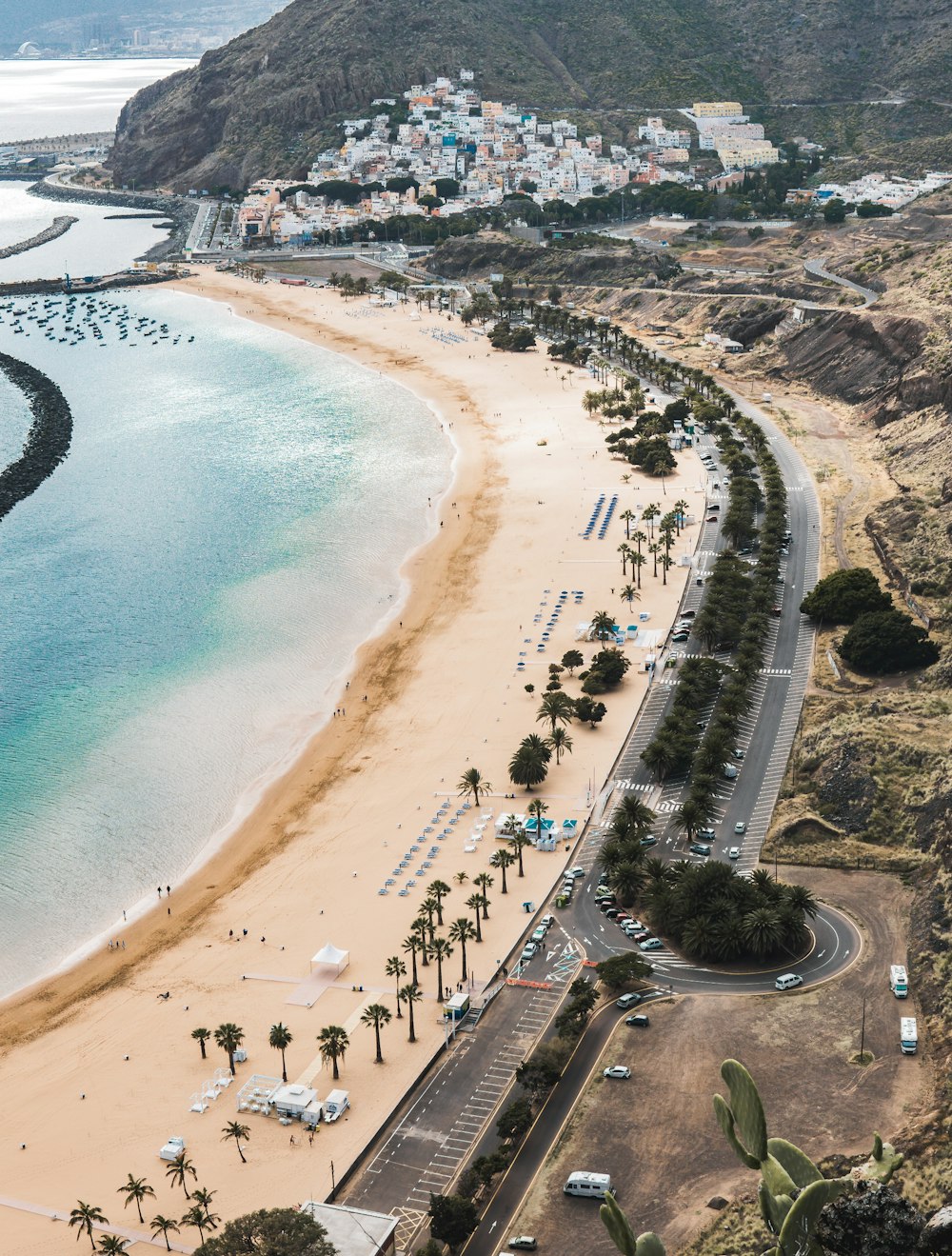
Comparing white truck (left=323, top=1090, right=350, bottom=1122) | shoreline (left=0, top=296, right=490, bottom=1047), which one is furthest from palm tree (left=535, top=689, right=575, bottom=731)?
white truck (left=323, top=1090, right=350, bottom=1122)

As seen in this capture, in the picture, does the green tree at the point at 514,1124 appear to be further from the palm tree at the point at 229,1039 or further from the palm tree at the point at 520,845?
the palm tree at the point at 520,845

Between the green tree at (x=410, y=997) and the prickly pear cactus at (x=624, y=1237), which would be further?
the green tree at (x=410, y=997)

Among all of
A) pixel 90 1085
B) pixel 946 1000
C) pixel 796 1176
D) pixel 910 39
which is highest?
pixel 910 39

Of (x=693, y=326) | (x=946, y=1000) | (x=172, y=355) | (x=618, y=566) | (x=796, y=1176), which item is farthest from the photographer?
(x=172, y=355)

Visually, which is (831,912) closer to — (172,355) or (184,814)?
(184,814)

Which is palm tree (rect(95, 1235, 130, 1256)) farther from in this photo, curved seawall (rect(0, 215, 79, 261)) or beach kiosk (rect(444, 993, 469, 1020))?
curved seawall (rect(0, 215, 79, 261))

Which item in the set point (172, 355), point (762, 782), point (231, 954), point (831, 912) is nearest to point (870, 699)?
point (762, 782)

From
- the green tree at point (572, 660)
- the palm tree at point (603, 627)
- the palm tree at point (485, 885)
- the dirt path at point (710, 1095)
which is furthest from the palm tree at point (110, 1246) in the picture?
the palm tree at point (603, 627)
